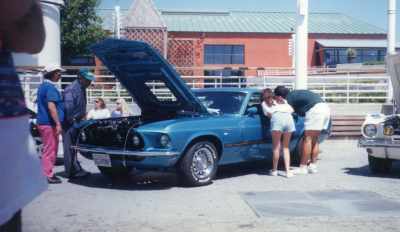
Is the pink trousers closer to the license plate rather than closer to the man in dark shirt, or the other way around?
the license plate

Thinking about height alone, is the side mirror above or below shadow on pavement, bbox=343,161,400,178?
above

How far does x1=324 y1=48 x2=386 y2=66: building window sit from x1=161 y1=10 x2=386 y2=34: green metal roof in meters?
2.91

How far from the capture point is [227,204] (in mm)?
6445

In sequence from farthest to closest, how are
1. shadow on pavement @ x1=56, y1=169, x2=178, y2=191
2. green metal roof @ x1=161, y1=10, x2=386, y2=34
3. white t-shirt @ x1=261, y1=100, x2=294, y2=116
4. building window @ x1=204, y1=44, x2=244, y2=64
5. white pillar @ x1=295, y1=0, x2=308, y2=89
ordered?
green metal roof @ x1=161, y1=10, x2=386, y2=34
building window @ x1=204, y1=44, x2=244, y2=64
white pillar @ x1=295, y1=0, x2=308, y2=89
white t-shirt @ x1=261, y1=100, x2=294, y2=116
shadow on pavement @ x1=56, y1=169, x2=178, y2=191

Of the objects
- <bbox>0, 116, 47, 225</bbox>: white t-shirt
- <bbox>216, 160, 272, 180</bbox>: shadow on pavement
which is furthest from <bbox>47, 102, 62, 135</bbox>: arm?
<bbox>0, 116, 47, 225</bbox>: white t-shirt

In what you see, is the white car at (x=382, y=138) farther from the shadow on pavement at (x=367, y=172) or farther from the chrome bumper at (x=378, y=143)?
the shadow on pavement at (x=367, y=172)

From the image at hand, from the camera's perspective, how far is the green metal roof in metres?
50.5

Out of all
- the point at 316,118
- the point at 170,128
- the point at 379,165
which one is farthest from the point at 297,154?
the point at 170,128

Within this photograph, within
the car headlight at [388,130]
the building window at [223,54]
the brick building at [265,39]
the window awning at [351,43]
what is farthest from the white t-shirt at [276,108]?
the window awning at [351,43]

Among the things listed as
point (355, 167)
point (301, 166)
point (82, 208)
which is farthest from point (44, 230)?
point (355, 167)

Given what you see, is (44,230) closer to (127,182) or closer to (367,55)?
(127,182)

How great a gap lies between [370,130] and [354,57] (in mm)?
42182

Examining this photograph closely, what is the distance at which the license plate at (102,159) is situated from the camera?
24.8 feet

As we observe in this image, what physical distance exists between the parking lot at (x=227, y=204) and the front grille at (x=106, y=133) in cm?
61
